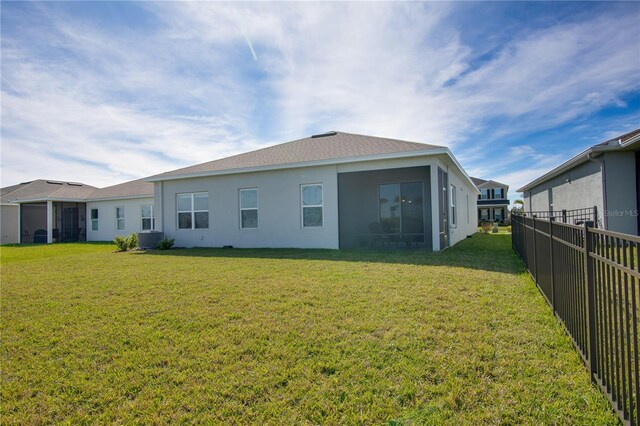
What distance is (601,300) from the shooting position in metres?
2.41

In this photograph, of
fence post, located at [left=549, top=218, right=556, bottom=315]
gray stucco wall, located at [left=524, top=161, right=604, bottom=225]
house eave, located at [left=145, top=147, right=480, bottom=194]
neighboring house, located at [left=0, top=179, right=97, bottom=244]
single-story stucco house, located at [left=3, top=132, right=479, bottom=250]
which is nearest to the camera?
fence post, located at [left=549, top=218, right=556, bottom=315]

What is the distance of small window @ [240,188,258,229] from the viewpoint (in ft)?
41.3

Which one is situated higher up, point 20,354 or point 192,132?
point 192,132

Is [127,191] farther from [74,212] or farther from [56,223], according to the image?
[56,223]

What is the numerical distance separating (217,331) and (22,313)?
3227 mm

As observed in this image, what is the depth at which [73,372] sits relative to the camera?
2.87m

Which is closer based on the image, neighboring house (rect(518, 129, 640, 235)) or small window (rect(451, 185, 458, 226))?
neighboring house (rect(518, 129, 640, 235))

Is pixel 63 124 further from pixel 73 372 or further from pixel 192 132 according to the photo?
pixel 73 372

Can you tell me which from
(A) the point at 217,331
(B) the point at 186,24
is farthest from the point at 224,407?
(B) the point at 186,24

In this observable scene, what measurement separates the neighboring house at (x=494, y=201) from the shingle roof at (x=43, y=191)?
147 feet

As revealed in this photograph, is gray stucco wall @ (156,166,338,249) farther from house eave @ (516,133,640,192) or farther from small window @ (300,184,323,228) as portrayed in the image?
house eave @ (516,133,640,192)

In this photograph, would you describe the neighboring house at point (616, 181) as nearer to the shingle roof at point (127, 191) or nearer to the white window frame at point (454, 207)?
the white window frame at point (454, 207)

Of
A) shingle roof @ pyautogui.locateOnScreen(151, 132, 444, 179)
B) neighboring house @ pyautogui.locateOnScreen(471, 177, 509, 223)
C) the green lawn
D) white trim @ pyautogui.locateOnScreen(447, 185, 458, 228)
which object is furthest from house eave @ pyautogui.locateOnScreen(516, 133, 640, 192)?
neighboring house @ pyautogui.locateOnScreen(471, 177, 509, 223)

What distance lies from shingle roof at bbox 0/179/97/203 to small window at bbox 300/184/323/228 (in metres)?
18.0
